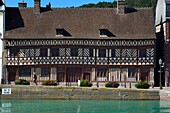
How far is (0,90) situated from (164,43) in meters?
18.3

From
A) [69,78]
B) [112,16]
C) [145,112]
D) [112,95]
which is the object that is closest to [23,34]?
[69,78]

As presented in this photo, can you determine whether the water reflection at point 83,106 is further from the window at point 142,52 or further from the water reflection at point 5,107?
the window at point 142,52

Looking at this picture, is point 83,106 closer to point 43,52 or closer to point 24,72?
point 43,52

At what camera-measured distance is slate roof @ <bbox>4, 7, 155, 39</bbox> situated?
43469 mm

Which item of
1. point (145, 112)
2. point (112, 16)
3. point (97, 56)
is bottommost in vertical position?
point (145, 112)

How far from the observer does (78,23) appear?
44750 millimetres

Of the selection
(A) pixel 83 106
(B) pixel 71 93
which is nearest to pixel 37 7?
(B) pixel 71 93

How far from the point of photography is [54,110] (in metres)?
29.2

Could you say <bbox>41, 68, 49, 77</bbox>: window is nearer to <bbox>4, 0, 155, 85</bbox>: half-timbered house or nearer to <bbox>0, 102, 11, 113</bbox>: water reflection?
<bbox>4, 0, 155, 85</bbox>: half-timbered house

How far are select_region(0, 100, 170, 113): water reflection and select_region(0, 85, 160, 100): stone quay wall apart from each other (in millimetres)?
975

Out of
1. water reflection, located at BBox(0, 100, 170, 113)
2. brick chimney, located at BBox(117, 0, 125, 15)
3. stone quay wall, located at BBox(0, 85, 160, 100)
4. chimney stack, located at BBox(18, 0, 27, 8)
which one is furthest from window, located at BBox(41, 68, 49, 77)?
brick chimney, located at BBox(117, 0, 125, 15)

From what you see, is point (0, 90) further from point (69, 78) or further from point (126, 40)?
point (126, 40)

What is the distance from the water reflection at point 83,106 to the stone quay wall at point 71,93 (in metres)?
0.98

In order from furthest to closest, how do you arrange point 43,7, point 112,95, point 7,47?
point 43,7, point 7,47, point 112,95
